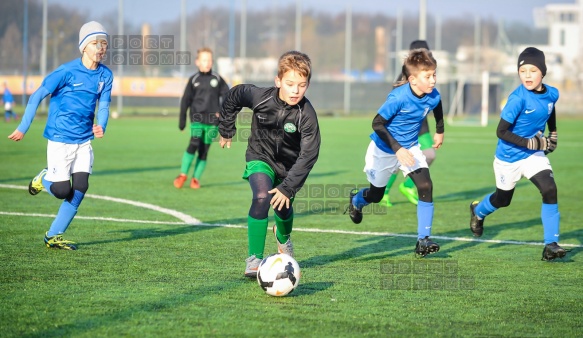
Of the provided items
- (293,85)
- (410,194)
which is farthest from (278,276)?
(410,194)

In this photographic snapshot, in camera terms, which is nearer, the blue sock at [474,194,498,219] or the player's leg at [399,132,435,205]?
the blue sock at [474,194,498,219]

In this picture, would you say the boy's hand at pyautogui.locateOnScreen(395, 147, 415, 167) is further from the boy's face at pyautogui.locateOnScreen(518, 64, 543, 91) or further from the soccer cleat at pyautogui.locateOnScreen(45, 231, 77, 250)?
the soccer cleat at pyautogui.locateOnScreen(45, 231, 77, 250)

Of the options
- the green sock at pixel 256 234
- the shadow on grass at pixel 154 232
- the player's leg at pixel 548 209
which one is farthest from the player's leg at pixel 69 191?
the player's leg at pixel 548 209

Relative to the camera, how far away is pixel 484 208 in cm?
863

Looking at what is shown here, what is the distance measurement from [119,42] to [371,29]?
84.5 feet

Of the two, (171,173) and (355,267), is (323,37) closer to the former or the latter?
(171,173)

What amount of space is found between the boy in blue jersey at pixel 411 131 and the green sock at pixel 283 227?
51.6 inches

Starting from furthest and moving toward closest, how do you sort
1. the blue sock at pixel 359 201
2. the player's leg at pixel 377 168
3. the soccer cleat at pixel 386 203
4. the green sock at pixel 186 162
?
1. the green sock at pixel 186 162
2. the soccer cleat at pixel 386 203
3. the blue sock at pixel 359 201
4. the player's leg at pixel 377 168

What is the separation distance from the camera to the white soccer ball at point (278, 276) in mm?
5826

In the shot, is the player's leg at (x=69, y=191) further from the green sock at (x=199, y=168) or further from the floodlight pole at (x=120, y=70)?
the floodlight pole at (x=120, y=70)

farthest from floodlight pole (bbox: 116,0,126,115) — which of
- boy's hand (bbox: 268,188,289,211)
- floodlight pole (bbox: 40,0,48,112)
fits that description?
boy's hand (bbox: 268,188,289,211)

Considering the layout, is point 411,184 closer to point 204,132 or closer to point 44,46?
point 204,132

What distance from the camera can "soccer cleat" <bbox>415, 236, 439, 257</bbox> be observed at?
7.41m

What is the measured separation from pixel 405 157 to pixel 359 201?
1.73 metres
